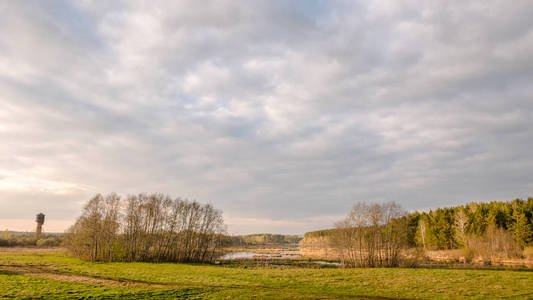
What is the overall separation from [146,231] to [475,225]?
85.7 m

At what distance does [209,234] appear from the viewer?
63469mm

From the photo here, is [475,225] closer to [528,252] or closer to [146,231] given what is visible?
[528,252]

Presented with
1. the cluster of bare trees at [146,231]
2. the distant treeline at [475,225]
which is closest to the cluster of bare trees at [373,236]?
the distant treeline at [475,225]

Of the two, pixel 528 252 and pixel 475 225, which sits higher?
pixel 475 225

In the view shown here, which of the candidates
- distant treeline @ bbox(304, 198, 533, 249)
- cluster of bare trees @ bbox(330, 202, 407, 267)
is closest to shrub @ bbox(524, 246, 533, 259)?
distant treeline @ bbox(304, 198, 533, 249)

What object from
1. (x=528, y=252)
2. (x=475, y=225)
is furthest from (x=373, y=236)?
(x=475, y=225)

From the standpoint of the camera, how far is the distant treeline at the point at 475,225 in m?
68.6

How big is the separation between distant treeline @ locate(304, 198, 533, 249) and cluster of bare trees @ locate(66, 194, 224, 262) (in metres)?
27.6

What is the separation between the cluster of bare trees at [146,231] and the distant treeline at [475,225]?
27.6 m

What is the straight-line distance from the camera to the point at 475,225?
81.4 meters

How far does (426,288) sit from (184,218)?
5039 cm

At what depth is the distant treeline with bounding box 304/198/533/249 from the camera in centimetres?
6862

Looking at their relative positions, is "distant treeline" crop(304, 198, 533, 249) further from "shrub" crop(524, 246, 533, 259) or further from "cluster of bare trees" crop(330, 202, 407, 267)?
"cluster of bare trees" crop(330, 202, 407, 267)

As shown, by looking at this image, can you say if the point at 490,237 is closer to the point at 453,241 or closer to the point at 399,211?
the point at 453,241
